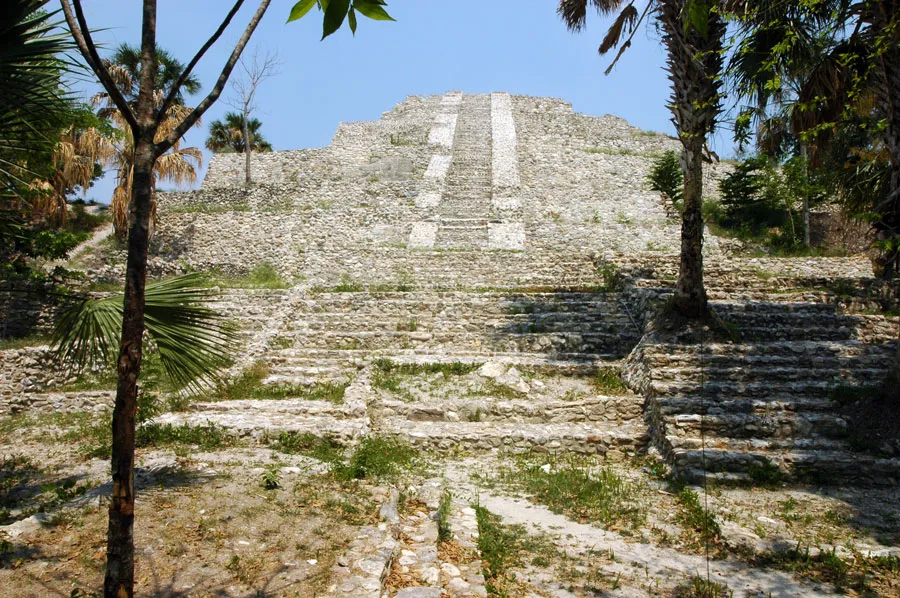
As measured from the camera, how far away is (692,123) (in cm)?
883

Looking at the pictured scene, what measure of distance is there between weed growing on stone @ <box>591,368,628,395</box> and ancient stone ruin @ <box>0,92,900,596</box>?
10 cm

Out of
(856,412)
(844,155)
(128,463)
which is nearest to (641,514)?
(856,412)

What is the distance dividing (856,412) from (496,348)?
17.5 feet

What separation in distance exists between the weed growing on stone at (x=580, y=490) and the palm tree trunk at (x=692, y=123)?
3.72 meters

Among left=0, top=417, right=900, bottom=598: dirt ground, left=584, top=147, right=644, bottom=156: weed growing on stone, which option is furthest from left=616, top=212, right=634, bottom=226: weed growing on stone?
left=0, top=417, right=900, bottom=598: dirt ground

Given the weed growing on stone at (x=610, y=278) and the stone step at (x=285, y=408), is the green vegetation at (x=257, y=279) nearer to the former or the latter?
the stone step at (x=285, y=408)

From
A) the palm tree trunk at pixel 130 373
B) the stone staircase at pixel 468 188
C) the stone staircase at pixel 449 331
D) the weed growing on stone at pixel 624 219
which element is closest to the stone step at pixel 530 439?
the stone staircase at pixel 449 331

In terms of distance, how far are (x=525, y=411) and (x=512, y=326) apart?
10.5ft

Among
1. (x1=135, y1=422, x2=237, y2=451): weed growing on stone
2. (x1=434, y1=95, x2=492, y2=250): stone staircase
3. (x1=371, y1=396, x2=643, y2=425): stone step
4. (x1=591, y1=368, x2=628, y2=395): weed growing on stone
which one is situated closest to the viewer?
(x1=135, y1=422, x2=237, y2=451): weed growing on stone

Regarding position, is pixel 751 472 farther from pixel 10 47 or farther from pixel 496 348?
pixel 10 47

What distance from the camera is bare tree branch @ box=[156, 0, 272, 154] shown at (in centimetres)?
296

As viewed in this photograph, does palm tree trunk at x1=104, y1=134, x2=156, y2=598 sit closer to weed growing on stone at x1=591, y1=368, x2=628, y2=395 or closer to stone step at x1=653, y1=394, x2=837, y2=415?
stone step at x1=653, y1=394, x2=837, y2=415

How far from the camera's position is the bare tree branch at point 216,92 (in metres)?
2.96

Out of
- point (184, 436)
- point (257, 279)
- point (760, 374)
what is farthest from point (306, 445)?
point (257, 279)
